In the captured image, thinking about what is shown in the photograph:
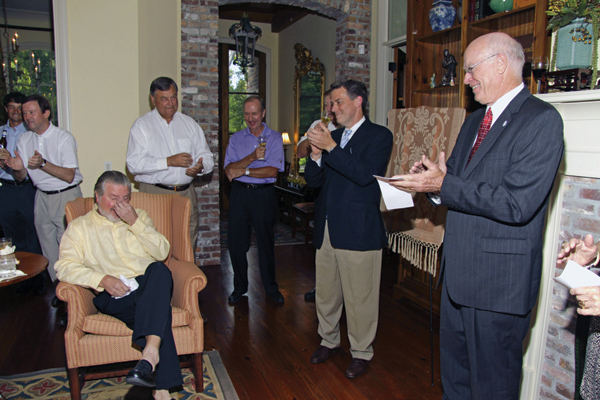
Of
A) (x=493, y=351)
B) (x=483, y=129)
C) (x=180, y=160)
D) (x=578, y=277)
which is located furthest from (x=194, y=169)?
(x=578, y=277)

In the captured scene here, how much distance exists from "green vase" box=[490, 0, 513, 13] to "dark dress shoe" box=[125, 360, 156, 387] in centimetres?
330

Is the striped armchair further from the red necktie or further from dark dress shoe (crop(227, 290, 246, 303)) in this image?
the red necktie

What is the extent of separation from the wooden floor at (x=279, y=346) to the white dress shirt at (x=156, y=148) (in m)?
1.16

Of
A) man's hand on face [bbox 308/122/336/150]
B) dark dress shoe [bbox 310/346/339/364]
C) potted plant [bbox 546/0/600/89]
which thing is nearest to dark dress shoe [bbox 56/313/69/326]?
dark dress shoe [bbox 310/346/339/364]

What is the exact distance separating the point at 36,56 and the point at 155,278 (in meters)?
7.03

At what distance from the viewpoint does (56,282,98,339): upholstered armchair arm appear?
2334mm

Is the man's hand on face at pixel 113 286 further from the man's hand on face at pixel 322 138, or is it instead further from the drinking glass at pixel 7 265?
the man's hand on face at pixel 322 138

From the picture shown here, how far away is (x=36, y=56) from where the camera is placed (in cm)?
766

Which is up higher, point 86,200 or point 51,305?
point 86,200

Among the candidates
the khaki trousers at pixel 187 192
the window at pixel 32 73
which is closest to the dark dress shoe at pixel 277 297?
the khaki trousers at pixel 187 192

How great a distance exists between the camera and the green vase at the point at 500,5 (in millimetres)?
3235

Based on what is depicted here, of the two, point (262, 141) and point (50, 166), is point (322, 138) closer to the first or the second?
point (262, 141)

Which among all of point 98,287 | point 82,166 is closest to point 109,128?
point 82,166

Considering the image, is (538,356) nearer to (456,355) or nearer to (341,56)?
(456,355)
